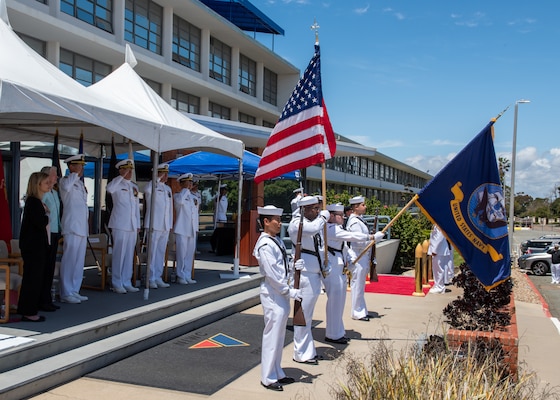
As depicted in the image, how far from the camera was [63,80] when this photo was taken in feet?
25.6

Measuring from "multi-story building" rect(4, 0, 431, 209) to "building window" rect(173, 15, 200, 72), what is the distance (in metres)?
0.05

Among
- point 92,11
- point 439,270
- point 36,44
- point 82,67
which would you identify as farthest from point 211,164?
point 92,11

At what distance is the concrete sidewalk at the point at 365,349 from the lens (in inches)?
225

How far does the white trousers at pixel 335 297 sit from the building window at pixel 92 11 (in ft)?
55.8

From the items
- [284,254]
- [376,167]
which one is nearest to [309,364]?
[284,254]

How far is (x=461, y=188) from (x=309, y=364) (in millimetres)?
2802

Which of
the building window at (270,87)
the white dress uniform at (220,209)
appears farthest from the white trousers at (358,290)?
the building window at (270,87)

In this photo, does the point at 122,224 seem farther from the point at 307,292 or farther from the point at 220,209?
the point at 220,209

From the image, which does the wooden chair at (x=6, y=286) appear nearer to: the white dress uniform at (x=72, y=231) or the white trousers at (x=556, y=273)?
the white dress uniform at (x=72, y=231)

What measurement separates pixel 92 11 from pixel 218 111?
12551 mm

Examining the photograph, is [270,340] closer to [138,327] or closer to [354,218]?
[138,327]

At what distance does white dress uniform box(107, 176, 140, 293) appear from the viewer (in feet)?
29.4

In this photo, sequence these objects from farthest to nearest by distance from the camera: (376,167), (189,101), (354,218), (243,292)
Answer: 1. (376,167)
2. (189,101)
3. (243,292)
4. (354,218)

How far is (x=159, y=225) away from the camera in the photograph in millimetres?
9867
